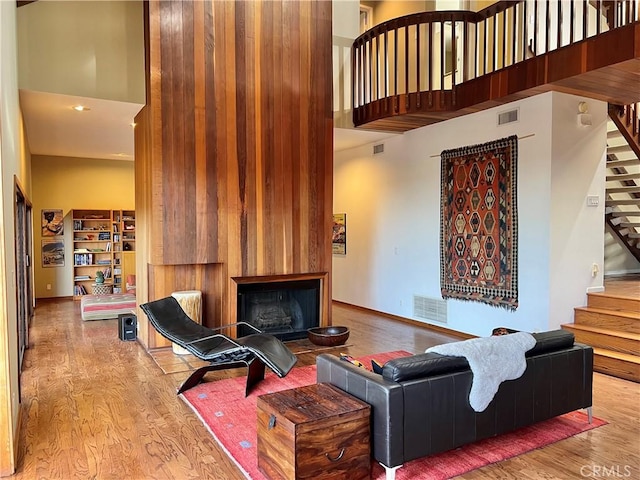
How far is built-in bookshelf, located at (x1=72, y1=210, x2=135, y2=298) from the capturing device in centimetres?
970

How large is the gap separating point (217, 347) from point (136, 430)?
2.92 ft

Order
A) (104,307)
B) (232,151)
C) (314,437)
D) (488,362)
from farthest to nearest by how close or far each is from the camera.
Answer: (104,307), (232,151), (488,362), (314,437)

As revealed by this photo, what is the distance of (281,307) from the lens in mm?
6121

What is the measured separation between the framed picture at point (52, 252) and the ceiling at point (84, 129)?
1.75 m

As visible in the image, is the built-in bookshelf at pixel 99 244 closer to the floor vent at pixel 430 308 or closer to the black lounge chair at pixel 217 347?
the black lounge chair at pixel 217 347

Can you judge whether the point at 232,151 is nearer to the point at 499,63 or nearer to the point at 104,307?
the point at 104,307

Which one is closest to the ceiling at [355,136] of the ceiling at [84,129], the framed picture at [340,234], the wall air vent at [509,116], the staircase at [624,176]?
the ceiling at [84,129]

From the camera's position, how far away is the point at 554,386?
10.5ft

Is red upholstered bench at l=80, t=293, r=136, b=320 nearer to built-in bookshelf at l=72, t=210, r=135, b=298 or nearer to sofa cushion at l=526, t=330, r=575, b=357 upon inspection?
built-in bookshelf at l=72, t=210, r=135, b=298

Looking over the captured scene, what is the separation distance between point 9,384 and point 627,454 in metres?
3.88

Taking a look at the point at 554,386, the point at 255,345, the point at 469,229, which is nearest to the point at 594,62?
the point at 469,229

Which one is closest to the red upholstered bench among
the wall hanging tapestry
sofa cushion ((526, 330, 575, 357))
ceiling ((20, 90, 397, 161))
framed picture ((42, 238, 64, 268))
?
framed picture ((42, 238, 64, 268))

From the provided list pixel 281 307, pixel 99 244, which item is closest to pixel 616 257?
pixel 281 307

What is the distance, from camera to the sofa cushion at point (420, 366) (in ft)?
8.66
